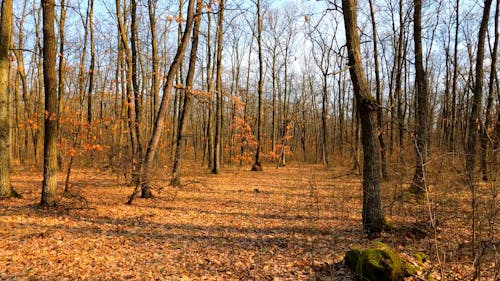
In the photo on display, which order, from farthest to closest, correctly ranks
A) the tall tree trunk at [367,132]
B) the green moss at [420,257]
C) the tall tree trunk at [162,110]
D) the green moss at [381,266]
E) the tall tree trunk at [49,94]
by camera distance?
the tall tree trunk at [162,110] → the tall tree trunk at [49,94] → the tall tree trunk at [367,132] → the green moss at [420,257] → the green moss at [381,266]

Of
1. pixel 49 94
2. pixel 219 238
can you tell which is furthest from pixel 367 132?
pixel 49 94

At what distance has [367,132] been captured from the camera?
6.11m

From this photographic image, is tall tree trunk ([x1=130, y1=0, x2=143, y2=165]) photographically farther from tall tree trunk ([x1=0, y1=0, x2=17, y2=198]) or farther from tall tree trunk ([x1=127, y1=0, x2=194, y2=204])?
tall tree trunk ([x1=0, y1=0, x2=17, y2=198])

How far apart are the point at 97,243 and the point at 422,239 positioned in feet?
19.9

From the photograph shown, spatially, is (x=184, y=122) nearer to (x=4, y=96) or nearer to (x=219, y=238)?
(x=4, y=96)

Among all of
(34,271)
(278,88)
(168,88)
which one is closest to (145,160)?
(168,88)

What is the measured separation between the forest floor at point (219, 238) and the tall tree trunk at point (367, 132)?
1.07 ft

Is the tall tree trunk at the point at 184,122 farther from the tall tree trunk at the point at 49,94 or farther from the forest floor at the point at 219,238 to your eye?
the tall tree trunk at the point at 49,94

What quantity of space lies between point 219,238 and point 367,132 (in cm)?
361

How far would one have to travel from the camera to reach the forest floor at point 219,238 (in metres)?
4.54

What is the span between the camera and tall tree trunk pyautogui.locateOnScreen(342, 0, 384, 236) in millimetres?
6023

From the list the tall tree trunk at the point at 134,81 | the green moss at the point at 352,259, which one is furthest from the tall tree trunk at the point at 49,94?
the green moss at the point at 352,259

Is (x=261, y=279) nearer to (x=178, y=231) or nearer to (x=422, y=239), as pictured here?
(x=178, y=231)

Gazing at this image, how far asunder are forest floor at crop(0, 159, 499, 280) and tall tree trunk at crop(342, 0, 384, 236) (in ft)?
1.07
